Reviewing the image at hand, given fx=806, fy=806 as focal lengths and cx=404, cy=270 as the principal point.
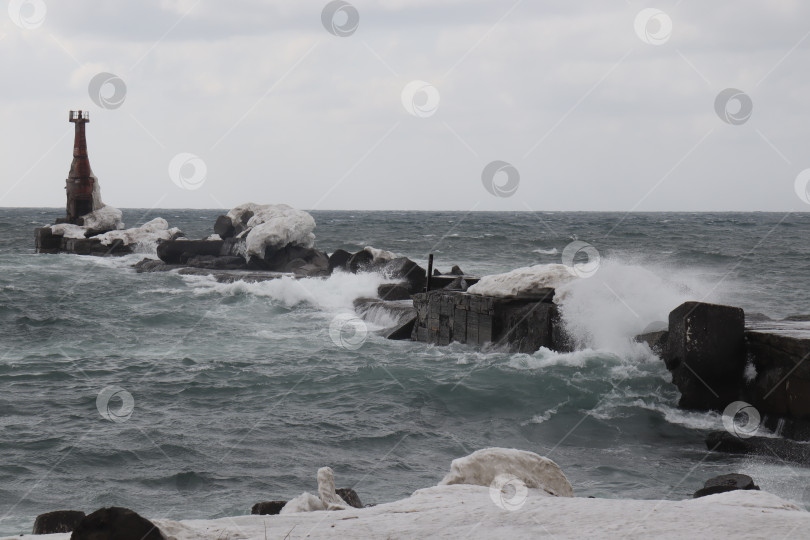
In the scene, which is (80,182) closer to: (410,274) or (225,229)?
(225,229)

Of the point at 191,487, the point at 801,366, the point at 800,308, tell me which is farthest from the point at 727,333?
the point at 800,308

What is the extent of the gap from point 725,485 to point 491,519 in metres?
3.40

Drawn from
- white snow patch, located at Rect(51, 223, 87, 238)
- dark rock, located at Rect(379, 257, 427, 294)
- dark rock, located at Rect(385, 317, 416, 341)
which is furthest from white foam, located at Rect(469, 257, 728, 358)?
white snow patch, located at Rect(51, 223, 87, 238)

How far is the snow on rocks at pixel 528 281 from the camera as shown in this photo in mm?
15453

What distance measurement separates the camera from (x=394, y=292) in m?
21.6

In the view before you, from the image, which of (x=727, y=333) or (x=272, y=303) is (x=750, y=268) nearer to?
(x=272, y=303)

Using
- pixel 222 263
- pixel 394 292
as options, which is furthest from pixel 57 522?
pixel 222 263

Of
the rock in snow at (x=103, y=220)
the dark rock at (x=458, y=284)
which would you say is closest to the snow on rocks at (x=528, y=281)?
the dark rock at (x=458, y=284)

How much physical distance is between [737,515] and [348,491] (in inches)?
124

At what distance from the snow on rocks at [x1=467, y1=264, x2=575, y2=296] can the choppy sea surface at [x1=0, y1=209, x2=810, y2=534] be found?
31.4 inches

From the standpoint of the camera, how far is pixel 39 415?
11273 mm

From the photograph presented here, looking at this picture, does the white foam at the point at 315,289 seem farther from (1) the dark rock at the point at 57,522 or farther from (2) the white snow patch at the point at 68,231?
(2) the white snow patch at the point at 68,231

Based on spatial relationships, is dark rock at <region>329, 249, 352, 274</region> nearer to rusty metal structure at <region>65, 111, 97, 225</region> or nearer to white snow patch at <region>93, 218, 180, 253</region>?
white snow patch at <region>93, 218, 180, 253</region>

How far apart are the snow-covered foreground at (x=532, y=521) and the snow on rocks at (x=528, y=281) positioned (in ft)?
33.9
